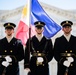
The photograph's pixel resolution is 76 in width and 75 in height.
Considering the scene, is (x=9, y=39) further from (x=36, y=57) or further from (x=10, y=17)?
(x=10, y=17)

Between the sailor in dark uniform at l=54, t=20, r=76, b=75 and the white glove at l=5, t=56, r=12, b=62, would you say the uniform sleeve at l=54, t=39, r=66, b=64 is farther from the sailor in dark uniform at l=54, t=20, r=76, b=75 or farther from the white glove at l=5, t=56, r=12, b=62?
the white glove at l=5, t=56, r=12, b=62

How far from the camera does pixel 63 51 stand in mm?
7719

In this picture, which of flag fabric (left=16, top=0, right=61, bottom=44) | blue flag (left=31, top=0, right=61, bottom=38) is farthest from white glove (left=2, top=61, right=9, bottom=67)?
blue flag (left=31, top=0, right=61, bottom=38)

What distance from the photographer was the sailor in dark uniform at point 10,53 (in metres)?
7.74

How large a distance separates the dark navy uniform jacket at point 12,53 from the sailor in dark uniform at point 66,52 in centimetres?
84

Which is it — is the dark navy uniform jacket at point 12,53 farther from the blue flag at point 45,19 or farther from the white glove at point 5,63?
the blue flag at point 45,19

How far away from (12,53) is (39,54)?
625 millimetres

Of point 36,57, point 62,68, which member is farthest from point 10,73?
point 62,68

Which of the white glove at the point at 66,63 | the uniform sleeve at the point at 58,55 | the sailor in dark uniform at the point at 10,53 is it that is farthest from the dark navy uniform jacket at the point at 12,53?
the white glove at the point at 66,63

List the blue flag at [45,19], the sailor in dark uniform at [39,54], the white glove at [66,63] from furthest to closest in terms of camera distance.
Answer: the blue flag at [45,19] → the sailor in dark uniform at [39,54] → the white glove at [66,63]

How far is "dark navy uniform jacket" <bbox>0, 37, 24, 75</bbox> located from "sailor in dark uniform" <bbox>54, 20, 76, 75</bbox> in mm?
838

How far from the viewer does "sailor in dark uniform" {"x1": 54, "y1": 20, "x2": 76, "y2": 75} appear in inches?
302

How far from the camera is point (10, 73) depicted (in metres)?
7.81

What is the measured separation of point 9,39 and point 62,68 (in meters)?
1.40
